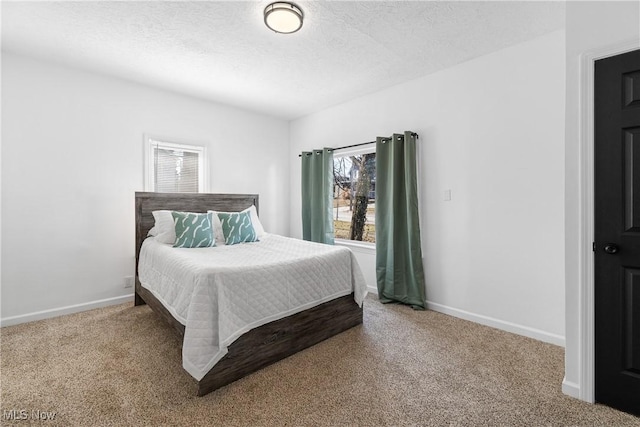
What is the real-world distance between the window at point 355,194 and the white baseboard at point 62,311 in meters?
2.75

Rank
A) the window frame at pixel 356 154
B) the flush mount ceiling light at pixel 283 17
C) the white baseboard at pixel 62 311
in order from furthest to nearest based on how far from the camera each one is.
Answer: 1. the window frame at pixel 356 154
2. the white baseboard at pixel 62 311
3. the flush mount ceiling light at pixel 283 17

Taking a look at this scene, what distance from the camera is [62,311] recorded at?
292 cm

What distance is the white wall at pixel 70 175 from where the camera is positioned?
106 inches

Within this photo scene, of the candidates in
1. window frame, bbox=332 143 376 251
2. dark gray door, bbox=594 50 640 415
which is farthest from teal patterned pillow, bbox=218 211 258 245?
dark gray door, bbox=594 50 640 415

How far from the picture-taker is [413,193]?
310 cm

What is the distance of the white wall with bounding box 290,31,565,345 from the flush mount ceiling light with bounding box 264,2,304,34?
1641 millimetres

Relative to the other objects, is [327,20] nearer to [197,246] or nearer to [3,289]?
[197,246]

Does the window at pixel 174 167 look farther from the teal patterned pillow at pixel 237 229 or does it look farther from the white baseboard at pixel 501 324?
the white baseboard at pixel 501 324

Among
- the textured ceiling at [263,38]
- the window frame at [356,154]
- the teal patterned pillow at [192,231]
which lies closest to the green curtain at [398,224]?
the window frame at [356,154]

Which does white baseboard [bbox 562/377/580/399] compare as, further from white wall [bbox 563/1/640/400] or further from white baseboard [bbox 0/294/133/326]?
white baseboard [bbox 0/294/133/326]

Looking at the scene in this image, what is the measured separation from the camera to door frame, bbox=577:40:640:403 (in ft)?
5.41

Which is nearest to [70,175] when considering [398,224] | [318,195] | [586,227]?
[318,195]

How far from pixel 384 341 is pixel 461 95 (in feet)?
7.82

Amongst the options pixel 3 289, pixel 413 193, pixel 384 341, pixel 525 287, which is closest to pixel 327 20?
pixel 413 193
